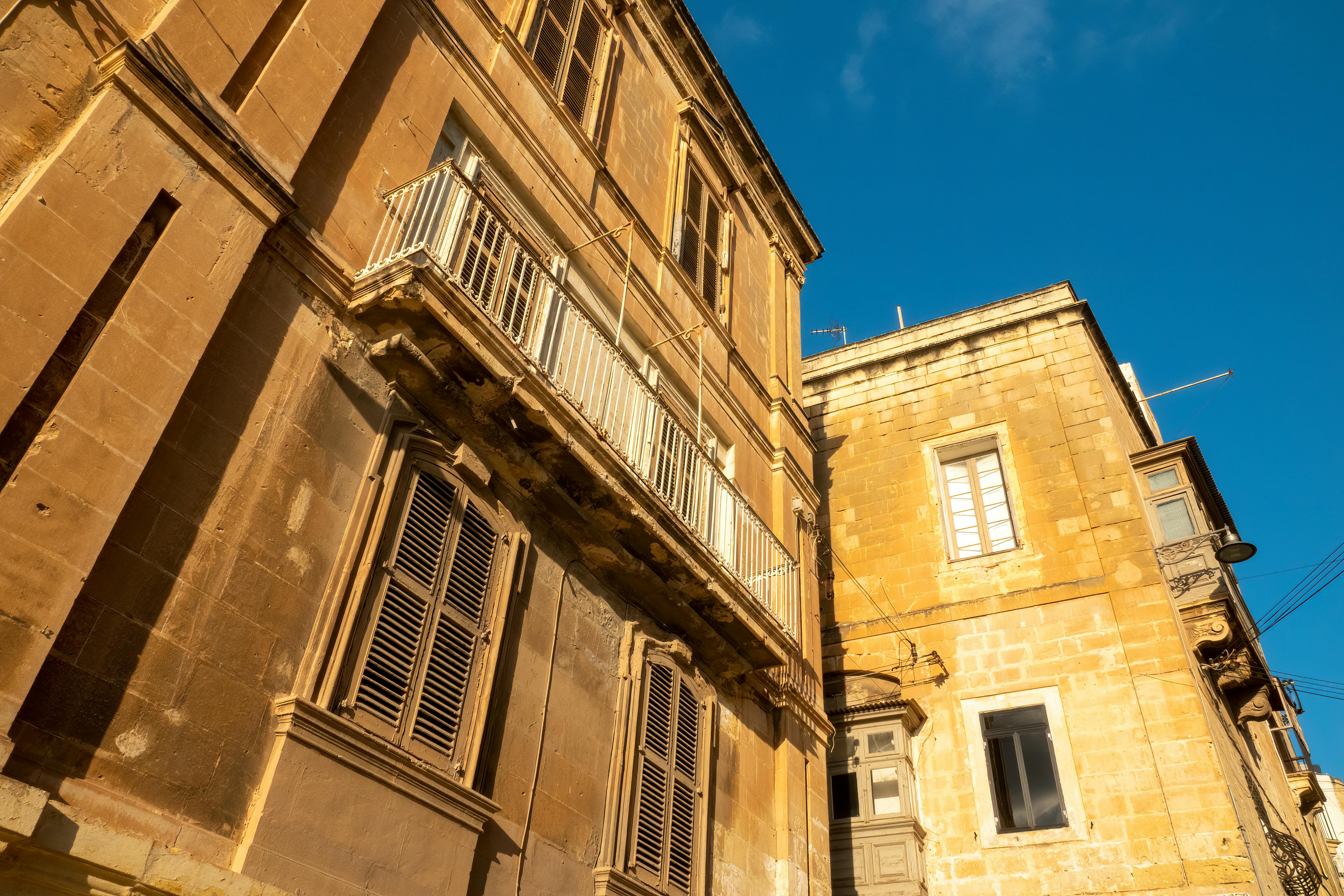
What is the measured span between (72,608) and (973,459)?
558 inches

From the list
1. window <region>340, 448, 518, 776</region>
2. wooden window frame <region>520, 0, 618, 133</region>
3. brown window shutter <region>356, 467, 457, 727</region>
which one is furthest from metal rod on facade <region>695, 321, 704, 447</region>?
brown window shutter <region>356, 467, 457, 727</region>

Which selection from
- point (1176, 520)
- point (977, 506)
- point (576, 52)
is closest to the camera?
point (576, 52)

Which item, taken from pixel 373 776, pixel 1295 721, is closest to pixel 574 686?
pixel 373 776

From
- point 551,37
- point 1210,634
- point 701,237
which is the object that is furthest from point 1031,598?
point 551,37

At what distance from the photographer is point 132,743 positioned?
441 cm

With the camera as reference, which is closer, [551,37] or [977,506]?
[551,37]

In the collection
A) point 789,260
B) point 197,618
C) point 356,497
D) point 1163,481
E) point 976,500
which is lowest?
point 197,618

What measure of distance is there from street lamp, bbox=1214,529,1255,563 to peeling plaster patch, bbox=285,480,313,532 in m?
12.6

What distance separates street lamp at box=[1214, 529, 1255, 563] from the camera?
13.8 m

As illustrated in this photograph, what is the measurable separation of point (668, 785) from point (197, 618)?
14.1 feet

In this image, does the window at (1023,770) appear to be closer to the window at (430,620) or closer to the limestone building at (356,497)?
the limestone building at (356,497)

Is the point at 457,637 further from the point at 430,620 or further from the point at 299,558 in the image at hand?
the point at 299,558

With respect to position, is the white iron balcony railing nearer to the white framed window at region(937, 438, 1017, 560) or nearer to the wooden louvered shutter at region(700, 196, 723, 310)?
the wooden louvered shutter at region(700, 196, 723, 310)

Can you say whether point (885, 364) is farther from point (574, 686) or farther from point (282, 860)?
point (282, 860)
